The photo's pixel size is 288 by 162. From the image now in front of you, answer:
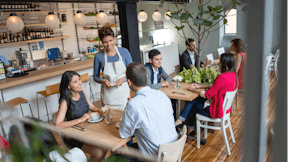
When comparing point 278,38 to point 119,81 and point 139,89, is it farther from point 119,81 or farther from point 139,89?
point 119,81

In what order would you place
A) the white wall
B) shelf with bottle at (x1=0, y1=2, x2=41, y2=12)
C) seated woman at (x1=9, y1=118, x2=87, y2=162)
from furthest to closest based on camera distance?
the white wall
shelf with bottle at (x1=0, y1=2, x2=41, y2=12)
seated woman at (x1=9, y1=118, x2=87, y2=162)

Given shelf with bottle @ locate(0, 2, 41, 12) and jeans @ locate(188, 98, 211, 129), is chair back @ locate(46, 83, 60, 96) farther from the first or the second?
shelf with bottle @ locate(0, 2, 41, 12)

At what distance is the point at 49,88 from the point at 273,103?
3702 millimetres

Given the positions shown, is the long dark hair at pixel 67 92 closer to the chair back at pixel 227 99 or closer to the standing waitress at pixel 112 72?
the standing waitress at pixel 112 72

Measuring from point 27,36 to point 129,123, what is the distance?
5785 mm

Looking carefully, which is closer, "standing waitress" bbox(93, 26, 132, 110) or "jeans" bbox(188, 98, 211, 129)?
"standing waitress" bbox(93, 26, 132, 110)

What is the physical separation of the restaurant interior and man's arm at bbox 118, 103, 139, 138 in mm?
15

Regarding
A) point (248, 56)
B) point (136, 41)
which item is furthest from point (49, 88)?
point (248, 56)

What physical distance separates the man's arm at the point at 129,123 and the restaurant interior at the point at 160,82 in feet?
0.05

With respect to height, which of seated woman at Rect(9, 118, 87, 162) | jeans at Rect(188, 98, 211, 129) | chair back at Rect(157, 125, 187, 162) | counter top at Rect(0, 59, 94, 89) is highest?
seated woman at Rect(9, 118, 87, 162)

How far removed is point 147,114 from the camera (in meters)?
1.73

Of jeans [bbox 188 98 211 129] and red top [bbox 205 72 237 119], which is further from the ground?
red top [bbox 205 72 237 119]

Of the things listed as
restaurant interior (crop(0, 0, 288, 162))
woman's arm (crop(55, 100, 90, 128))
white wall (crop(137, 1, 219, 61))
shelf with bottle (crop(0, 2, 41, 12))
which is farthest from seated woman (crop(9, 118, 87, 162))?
white wall (crop(137, 1, 219, 61))

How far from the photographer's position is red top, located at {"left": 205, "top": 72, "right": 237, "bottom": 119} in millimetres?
2621
